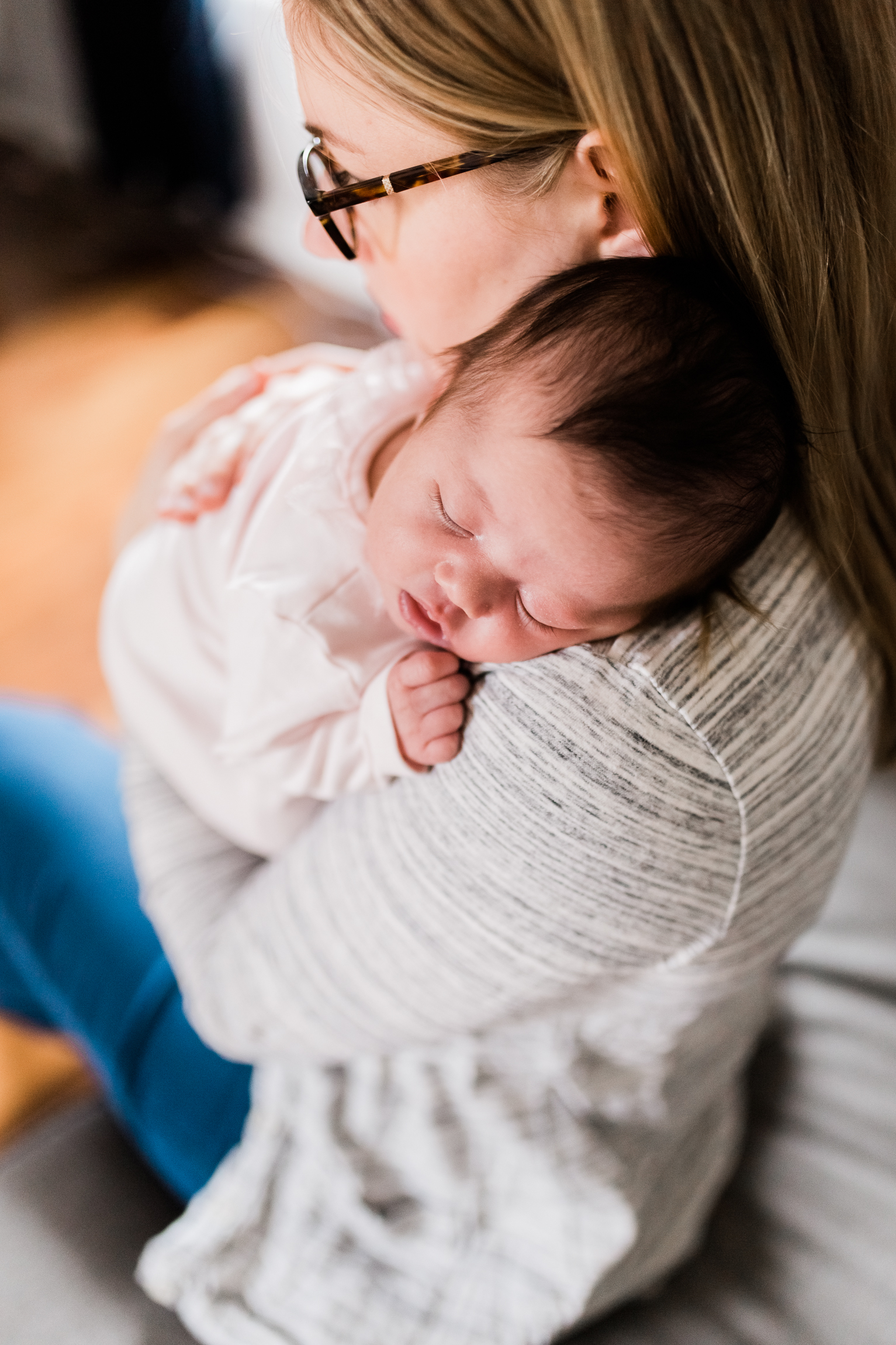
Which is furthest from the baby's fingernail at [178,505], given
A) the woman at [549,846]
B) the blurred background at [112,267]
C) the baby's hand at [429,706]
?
the blurred background at [112,267]

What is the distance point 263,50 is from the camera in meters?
0.87

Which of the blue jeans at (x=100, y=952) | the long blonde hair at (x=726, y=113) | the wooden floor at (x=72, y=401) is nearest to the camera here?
the long blonde hair at (x=726, y=113)

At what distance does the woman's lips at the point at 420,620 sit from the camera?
801 mm

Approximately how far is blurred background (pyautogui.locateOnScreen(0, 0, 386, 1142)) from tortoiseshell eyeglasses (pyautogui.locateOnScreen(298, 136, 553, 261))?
4.97ft

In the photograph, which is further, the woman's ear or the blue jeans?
the blue jeans

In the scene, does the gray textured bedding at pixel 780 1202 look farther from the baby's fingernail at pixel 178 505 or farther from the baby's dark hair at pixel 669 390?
the baby's fingernail at pixel 178 505

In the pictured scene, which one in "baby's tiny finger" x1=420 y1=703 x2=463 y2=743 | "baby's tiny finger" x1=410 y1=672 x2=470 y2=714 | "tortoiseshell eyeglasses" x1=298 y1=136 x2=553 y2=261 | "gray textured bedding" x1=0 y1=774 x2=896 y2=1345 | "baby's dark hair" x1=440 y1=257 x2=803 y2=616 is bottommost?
"gray textured bedding" x1=0 y1=774 x2=896 y2=1345

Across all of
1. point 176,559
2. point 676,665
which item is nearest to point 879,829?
point 676,665

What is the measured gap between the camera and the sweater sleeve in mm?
657

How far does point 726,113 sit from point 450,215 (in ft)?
0.70

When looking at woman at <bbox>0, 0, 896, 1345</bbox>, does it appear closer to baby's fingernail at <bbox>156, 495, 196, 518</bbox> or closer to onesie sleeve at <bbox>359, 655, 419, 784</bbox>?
onesie sleeve at <bbox>359, 655, 419, 784</bbox>

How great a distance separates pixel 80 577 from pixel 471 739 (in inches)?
72.4

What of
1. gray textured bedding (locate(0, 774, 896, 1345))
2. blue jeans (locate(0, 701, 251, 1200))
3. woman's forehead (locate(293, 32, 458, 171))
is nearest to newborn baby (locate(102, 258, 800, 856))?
woman's forehead (locate(293, 32, 458, 171))

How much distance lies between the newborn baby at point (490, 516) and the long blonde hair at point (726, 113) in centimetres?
4
